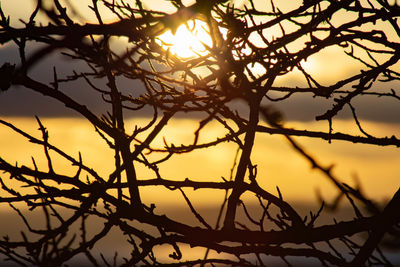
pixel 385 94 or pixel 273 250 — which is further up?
pixel 385 94

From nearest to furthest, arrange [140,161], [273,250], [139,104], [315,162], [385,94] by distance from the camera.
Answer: [315,162] < [273,250] < [140,161] < [139,104] < [385,94]

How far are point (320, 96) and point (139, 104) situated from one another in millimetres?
1394

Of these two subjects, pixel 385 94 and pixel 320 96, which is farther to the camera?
pixel 385 94

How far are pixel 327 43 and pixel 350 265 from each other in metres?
1.59

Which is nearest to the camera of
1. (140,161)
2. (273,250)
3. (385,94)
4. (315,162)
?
(315,162)

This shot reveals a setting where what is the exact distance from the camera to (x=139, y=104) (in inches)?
161

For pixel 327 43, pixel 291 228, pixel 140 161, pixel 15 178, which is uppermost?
pixel 327 43

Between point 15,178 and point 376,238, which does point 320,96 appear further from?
point 15,178

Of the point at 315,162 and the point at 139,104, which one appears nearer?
the point at 315,162

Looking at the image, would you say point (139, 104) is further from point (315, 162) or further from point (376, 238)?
point (315, 162)

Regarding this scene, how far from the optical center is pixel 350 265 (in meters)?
3.36

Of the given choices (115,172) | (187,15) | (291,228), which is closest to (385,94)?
(291,228)

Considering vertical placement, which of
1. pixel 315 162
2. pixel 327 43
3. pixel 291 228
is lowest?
pixel 315 162

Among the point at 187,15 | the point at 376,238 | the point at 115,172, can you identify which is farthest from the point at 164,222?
the point at 187,15
